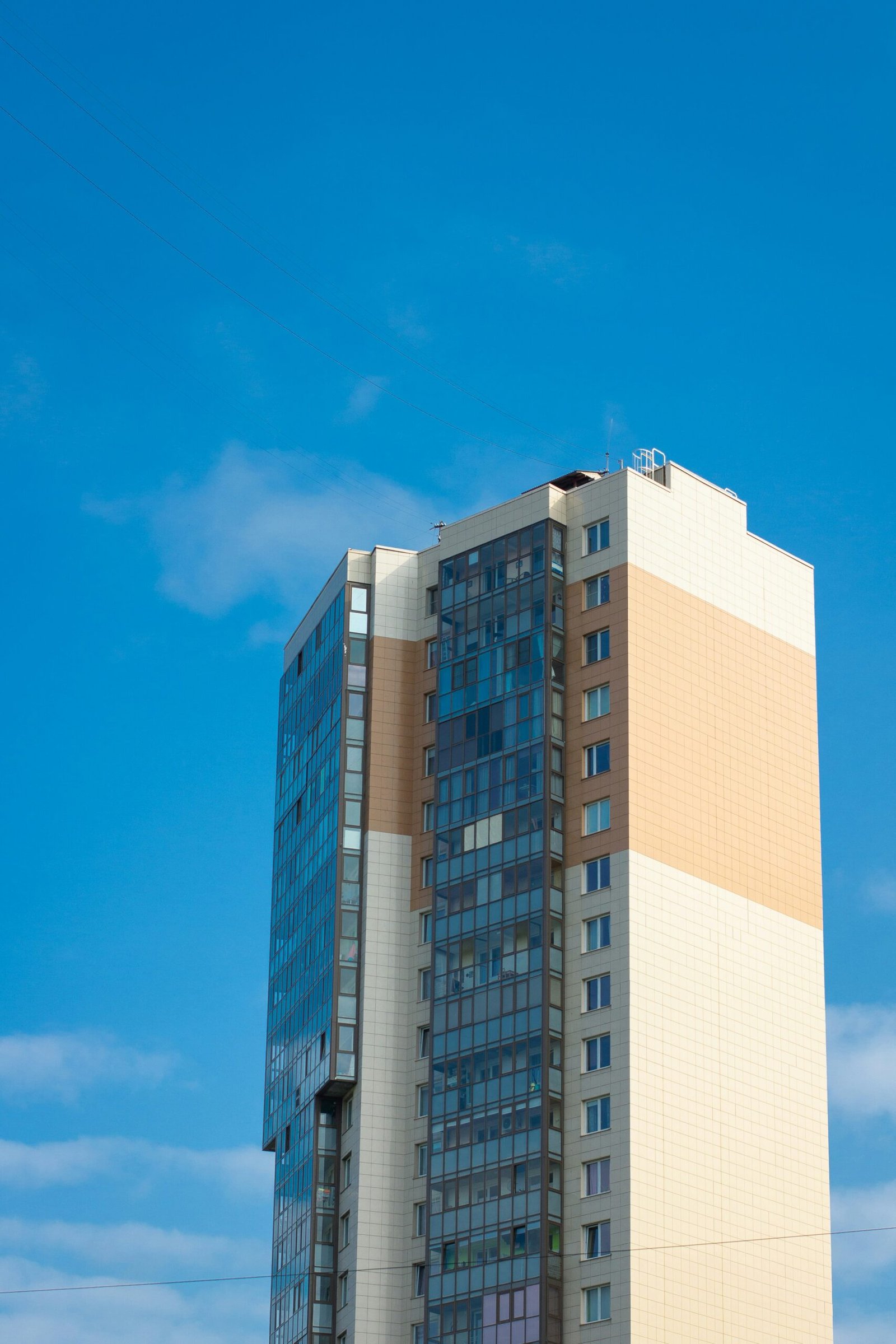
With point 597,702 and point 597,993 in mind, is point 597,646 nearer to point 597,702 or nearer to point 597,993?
point 597,702

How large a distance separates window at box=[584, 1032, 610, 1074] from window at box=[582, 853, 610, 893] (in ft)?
21.6

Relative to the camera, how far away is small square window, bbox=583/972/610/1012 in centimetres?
10088

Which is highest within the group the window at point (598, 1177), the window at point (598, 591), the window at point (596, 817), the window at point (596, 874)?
the window at point (598, 591)

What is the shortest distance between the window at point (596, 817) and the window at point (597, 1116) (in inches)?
468

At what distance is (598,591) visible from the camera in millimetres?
108188

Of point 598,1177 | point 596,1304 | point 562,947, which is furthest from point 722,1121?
point 562,947

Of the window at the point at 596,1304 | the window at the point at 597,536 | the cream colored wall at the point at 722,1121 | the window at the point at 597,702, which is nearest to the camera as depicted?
the window at the point at 596,1304

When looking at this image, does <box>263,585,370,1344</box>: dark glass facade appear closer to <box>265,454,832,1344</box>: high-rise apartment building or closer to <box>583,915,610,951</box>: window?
<box>265,454,832,1344</box>: high-rise apartment building

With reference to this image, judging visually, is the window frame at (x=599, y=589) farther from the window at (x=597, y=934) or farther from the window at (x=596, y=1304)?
the window at (x=596, y=1304)

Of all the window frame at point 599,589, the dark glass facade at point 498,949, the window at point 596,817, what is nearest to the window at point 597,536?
the window frame at point 599,589

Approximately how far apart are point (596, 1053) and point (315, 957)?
59.1 feet

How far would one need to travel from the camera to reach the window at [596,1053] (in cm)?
9988

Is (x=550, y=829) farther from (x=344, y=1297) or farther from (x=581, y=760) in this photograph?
(x=344, y=1297)

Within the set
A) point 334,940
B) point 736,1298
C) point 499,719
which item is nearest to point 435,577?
point 499,719
